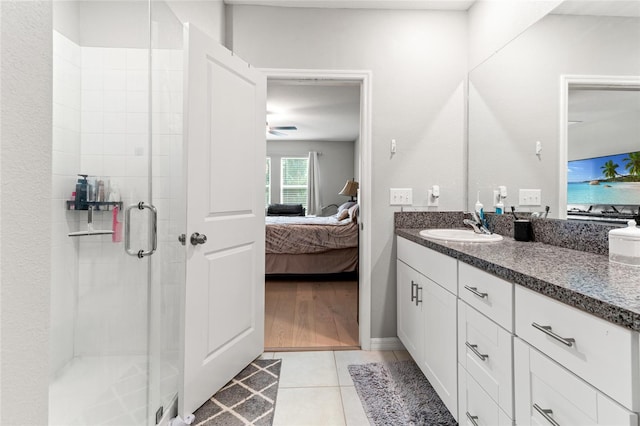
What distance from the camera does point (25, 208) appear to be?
0.54m

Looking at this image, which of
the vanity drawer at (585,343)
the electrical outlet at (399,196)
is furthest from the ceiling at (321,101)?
the vanity drawer at (585,343)

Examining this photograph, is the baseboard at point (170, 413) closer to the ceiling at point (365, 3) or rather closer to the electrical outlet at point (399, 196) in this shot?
the electrical outlet at point (399, 196)

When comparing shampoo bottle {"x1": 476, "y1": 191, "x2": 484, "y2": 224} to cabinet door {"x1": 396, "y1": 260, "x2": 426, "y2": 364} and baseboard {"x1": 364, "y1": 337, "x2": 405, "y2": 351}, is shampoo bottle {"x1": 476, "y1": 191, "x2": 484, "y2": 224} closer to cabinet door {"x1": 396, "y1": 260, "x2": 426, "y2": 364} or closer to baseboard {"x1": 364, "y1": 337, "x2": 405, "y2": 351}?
cabinet door {"x1": 396, "y1": 260, "x2": 426, "y2": 364}

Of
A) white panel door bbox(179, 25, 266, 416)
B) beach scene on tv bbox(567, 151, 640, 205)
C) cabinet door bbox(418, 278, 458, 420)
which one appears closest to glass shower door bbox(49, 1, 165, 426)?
white panel door bbox(179, 25, 266, 416)

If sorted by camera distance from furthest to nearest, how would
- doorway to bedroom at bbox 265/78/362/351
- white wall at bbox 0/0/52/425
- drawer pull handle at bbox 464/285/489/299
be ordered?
doorway to bedroom at bbox 265/78/362/351, drawer pull handle at bbox 464/285/489/299, white wall at bbox 0/0/52/425

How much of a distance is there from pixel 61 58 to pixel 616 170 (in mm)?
2442

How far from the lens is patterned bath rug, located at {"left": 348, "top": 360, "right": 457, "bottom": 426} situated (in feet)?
4.93

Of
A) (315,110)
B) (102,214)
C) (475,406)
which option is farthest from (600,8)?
(315,110)

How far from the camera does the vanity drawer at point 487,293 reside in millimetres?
999

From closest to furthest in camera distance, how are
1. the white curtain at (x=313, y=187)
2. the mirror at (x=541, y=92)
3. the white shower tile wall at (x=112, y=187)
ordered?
the mirror at (x=541, y=92) → the white shower tile wall at (x=112, y=187) → the white curtain at (x=313, y=187)

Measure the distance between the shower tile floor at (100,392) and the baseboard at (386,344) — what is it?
57.6 inches

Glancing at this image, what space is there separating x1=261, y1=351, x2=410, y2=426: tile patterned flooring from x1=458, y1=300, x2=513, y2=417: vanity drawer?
62cm

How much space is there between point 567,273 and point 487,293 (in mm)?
258

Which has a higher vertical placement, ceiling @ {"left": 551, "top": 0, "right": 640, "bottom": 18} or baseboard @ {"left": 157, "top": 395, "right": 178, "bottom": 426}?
ceiling @ {"left": 551, "top": 0, "right": 640, "bottom": 18}
